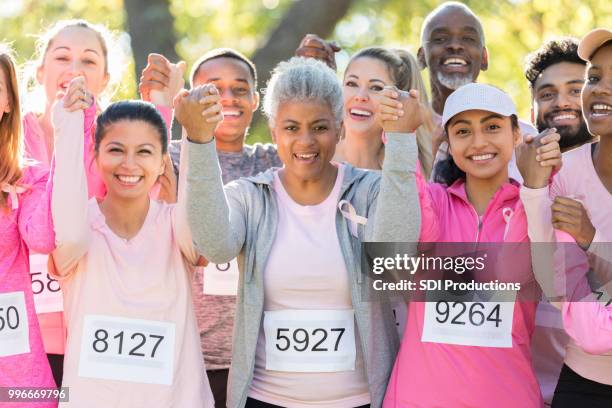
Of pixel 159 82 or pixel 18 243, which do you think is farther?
pixel 159 82

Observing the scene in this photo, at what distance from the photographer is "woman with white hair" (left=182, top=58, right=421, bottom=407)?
12.8 ft

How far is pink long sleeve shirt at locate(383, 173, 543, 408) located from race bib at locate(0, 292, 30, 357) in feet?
4.88

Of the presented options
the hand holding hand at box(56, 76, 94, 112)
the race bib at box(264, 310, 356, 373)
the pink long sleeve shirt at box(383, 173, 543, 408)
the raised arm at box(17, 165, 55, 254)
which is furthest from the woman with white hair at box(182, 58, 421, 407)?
the raised arm at box(17, 165, 55, 254)

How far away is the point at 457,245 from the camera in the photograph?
13.7 ft

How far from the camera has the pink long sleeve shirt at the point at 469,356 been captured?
3.96 metres

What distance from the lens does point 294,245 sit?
417 centimetres

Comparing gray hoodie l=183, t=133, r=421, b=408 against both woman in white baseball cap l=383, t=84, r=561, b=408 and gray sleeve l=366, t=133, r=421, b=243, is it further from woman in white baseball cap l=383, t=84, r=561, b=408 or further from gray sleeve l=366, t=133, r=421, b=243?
woman in white baseball cap l=383, t=84, r=561, b=408

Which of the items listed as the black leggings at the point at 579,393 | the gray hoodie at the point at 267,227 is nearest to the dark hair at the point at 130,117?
the gray hoodie at the point at 267,227

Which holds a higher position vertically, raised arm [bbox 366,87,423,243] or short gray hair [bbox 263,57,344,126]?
short gray hair [bbox 263,57,344,126]

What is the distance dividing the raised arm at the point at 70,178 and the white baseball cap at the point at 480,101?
A: 155cm

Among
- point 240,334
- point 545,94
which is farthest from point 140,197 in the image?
point 545,94

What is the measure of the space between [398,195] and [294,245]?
0.54m

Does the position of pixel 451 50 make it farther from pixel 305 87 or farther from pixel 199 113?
pixel 199 113

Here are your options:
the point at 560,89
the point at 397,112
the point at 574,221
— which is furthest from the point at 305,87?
the point at 560,89
